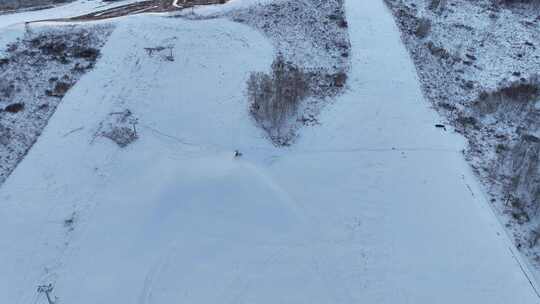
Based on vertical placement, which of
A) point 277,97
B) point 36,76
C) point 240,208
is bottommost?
point 240,208

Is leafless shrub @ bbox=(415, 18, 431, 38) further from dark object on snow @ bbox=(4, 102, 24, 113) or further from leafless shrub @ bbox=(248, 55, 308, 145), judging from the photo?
dark object on snow @ bbox=(4, 102, 24, 113)

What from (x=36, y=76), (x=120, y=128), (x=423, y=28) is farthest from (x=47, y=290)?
(x=423, y=28)

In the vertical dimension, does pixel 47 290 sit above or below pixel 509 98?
below

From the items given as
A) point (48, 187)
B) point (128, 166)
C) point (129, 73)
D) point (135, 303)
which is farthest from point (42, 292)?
point (129, 73)

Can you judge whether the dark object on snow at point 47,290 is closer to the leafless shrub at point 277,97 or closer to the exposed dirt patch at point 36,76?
the exposed dirt patch at point 36,76

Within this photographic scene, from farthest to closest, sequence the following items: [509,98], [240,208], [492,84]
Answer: [492,84] → [509,98] → [240,208]

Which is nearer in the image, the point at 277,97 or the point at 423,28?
the point at 277,97

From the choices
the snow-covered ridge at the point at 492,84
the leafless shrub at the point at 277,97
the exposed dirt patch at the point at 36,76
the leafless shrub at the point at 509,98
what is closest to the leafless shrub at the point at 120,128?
the exposed dirt patch at the point at 36,76

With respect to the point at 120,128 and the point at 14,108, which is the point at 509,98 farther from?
the point at 14,108
